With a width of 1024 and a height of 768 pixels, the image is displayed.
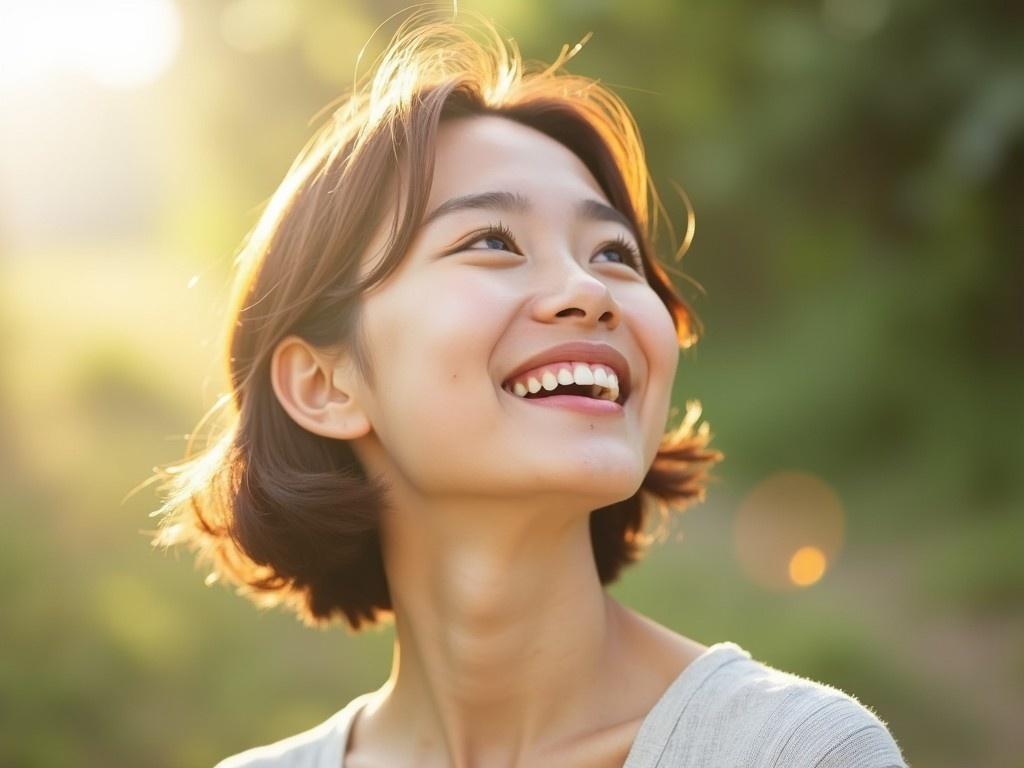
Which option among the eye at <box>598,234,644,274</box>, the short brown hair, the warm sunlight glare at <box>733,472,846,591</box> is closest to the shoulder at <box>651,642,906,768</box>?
the short brown hair

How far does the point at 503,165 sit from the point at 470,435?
1.69 feet

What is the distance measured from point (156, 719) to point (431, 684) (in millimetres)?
3073

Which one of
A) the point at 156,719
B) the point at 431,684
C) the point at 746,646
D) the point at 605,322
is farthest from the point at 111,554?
the point at 605,322

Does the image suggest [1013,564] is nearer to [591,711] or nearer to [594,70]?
[591,711]

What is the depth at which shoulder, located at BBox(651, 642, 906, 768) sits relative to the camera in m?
1.80

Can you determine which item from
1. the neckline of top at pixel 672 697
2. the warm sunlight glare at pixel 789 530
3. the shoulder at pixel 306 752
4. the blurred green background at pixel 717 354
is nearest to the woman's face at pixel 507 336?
the neckline of top at pixel 672 697

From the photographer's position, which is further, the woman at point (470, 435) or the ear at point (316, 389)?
the ear at point (316, 389)

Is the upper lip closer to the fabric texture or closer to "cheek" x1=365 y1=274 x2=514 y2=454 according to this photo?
"cheek" x1=365 y1=274 x2=514 y2=454

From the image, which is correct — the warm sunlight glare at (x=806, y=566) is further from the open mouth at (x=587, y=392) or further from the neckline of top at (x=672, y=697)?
the open mouth at (x=587, y=392)

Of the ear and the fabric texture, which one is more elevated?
the ear

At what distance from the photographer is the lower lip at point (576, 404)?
1.94 meters

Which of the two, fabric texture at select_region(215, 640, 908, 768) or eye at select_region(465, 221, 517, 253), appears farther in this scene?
eye at select_region(465, 221, 517, 253)

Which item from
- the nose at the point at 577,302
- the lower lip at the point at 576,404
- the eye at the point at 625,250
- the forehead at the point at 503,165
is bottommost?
the lower lip at the point at 576,404

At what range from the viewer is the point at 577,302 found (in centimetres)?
196
